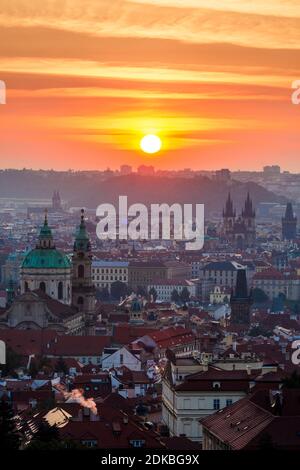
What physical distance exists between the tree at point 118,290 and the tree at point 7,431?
202 ft

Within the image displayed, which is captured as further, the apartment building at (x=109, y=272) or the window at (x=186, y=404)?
the apartment building at (x=109, y=272)

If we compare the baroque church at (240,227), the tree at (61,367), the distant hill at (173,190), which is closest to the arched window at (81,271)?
the tree at (61,367)

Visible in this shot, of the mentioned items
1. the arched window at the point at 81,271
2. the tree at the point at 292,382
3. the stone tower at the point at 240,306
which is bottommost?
the tree at the point at 292,382

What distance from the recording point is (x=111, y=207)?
17238 cm

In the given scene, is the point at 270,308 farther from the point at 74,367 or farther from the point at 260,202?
the point at 260,202

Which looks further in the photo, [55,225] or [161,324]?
[55,225]

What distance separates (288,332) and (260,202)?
13604 centimetres

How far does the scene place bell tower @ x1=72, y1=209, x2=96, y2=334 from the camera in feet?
191

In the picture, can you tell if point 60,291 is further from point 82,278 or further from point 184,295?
point 184,295

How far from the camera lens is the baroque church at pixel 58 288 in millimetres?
55438

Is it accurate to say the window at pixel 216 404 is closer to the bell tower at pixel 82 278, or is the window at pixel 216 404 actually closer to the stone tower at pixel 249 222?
the bell tower at pixel 82 278

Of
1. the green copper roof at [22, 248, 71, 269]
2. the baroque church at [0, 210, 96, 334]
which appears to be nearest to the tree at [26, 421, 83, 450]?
the baroque church at [0, 210, 96, 334]

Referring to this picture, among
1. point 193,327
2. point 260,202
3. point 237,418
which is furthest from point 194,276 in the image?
point 260,202

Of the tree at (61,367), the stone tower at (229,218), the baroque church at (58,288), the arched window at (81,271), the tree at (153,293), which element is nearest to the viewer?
the tree at (61,367)
